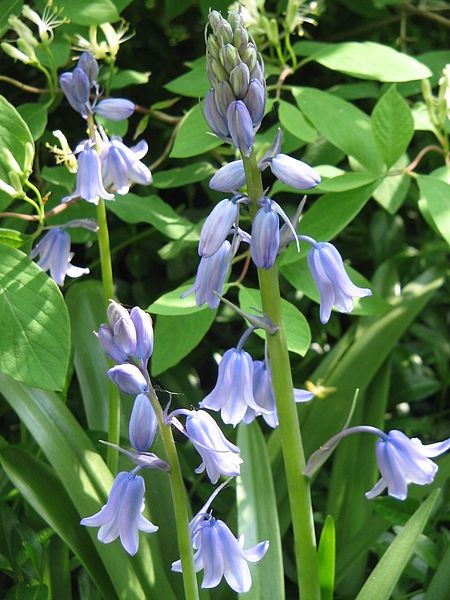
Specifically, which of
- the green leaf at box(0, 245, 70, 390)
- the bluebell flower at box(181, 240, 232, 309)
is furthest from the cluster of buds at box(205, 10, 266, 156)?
the green leaf at box(0, 245, 70, 390)

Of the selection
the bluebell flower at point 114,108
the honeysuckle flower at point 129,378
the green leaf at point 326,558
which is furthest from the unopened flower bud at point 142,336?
the bluebell flower at point 114,108

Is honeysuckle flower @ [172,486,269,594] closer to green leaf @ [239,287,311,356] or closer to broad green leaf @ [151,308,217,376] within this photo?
green leaf @ [239,287,311,356]

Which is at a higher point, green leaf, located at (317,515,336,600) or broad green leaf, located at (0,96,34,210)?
broad green leaf, located at (0,96,34,210)

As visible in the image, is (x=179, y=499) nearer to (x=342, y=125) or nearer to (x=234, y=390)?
(x=234, y=390)

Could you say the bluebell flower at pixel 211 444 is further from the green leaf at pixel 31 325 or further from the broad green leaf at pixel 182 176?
the broad green leaf at pixel 182 176

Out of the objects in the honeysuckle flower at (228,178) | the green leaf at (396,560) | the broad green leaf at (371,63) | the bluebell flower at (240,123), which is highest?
the bluebell flower at (240,123)

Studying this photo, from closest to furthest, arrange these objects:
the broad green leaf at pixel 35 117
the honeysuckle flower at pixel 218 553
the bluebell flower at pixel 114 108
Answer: the honeysuckle flower at pixel 218 553
the bluebell flower at pixel 114 108
the broad green leaf at pixel 35 117
